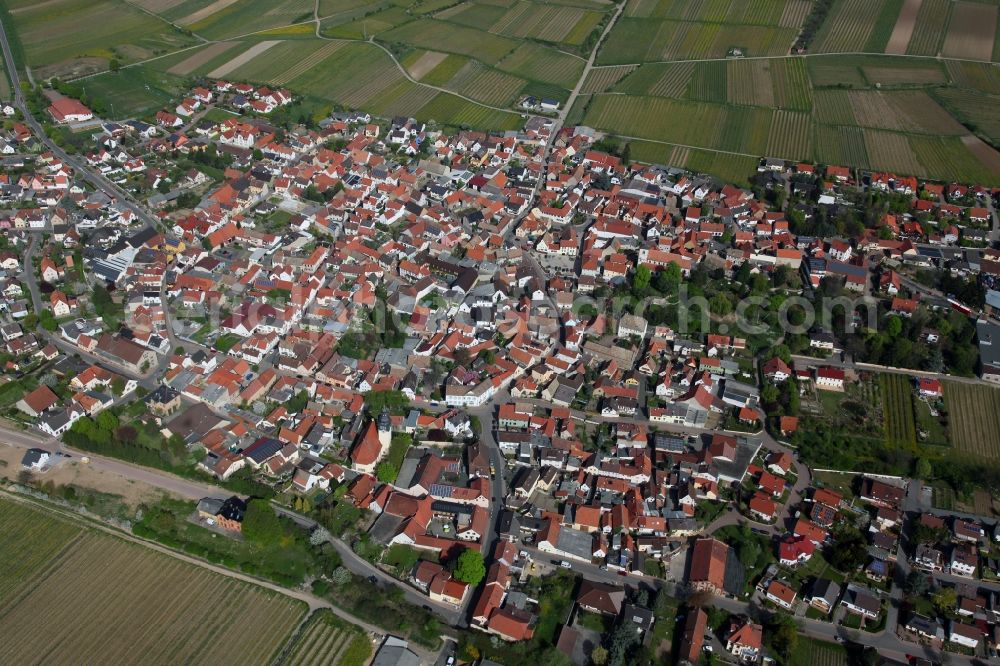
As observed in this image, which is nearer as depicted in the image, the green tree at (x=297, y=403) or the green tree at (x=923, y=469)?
the green tree at (x=923, y=469)

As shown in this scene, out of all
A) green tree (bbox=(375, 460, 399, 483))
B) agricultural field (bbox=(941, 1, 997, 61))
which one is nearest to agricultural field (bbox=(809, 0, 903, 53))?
agricultural field (bbox=(941, 1, 997, 61))

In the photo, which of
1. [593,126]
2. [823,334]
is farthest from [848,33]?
[823,334]

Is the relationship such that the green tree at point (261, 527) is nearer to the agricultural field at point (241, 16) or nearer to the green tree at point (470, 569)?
the green tree at point (470, 569)

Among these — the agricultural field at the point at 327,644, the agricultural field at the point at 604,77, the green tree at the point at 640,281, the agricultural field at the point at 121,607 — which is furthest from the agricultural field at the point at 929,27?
the agricultural field at the point at 121,607

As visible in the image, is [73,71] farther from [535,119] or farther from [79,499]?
[79,499]

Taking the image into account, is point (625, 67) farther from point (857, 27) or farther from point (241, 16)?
point (241, 16)
